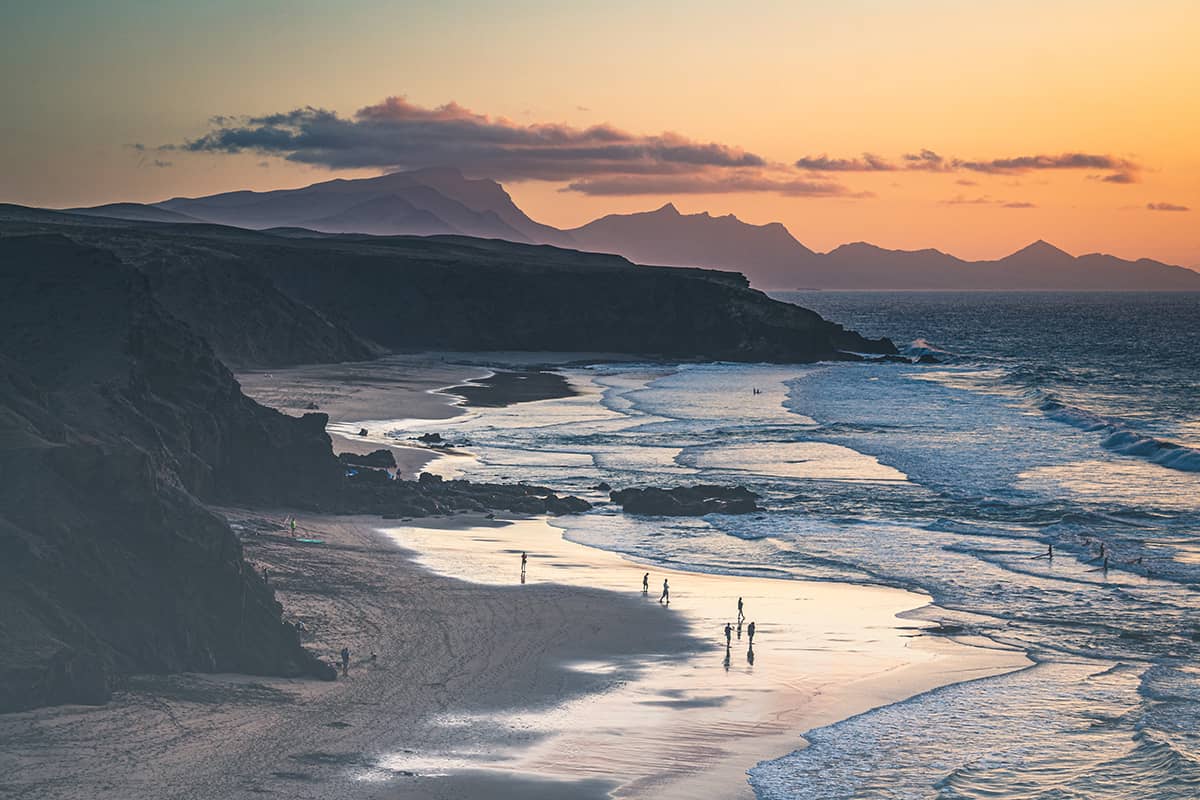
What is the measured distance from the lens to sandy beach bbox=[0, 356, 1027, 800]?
19.2 metres

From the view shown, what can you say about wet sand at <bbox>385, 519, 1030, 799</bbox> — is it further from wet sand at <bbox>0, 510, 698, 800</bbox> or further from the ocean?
the ocean

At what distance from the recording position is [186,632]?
74.5ft

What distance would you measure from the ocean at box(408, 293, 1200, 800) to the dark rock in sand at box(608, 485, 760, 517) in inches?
36.5

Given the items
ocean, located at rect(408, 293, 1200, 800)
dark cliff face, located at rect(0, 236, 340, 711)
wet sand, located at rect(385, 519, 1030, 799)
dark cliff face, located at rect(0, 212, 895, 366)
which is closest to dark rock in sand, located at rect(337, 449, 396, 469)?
ocean, located at rect(408, 293, 1200, 800)

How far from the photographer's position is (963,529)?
41375 millimetres

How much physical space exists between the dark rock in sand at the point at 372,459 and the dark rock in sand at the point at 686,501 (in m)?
8.37

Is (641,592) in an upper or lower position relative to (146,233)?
lower

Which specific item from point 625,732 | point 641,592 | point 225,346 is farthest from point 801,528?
point 225,346

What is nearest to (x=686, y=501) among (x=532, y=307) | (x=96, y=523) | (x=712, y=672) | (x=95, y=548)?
(x=712, y=672)

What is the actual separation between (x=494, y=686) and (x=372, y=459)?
24007 mm

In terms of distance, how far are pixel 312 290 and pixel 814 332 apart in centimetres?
4943

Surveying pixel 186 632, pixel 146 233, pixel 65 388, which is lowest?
pixel 186 632

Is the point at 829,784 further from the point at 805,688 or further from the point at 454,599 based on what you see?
the point at 454,599

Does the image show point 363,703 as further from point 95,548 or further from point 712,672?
point 712,672
